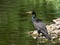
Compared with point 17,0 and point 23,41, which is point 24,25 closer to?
point 23,41

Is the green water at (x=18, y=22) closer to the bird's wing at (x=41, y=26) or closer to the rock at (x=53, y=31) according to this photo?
the rock at (x=53, y=31)

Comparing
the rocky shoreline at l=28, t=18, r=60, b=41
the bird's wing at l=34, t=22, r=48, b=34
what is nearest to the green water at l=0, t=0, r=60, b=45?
the rocky shoreline at l=28, t=18, r=60, b=41

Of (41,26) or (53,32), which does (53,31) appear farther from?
(41,26)

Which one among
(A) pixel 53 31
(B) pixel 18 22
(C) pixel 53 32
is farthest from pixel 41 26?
(B) pixel 18 22

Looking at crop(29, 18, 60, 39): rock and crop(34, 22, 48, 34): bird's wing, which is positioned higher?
crop(34, 22, 48, 34): bird's wing

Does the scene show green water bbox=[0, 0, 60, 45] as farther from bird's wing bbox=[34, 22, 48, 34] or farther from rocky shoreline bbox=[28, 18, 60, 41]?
bird's wing bbox=[34, 22, 48, 34]

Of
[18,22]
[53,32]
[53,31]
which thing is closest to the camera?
[53,32]

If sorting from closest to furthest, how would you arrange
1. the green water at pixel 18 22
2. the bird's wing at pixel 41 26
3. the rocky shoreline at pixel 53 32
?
the bird's wing at pixel 41 26
the green water at pixel 18 22
the rocky shoreline at pixel 53 32

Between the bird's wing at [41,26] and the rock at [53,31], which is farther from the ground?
the bird's wing at [41,26]

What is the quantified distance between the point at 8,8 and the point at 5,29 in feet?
25.2

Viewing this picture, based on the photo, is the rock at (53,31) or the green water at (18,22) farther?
the rock at (53,31)

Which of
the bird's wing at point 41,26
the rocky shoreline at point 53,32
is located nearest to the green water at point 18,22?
the rocky shoreline at point 53,32

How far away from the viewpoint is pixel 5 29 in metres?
17.2

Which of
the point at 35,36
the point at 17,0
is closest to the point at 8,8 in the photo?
the point at 17,0
